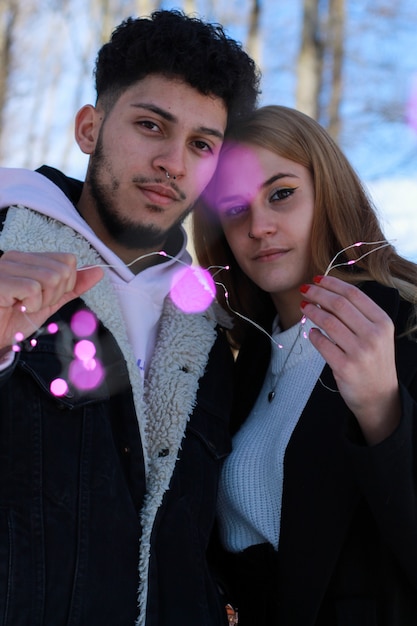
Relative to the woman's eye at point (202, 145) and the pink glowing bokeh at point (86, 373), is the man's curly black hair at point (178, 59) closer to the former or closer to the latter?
the woman's eye at point (202, 145)

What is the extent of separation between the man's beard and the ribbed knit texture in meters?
0.63

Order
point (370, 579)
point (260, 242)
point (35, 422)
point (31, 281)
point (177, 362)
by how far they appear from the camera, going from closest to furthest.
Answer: point (31, 281), point (35, 422), point (370, 579), point (177, 362), point (260, 242)

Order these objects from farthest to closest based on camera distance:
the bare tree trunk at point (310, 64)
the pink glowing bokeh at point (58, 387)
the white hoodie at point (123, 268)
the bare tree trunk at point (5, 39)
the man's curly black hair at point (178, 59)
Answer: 1. the bare tree trunk at point (5, 39)
2. the bare tree trunk at point (310, 64)
3. the man's curly black hair at point (178, 59)
4. the white hoodie at point (123, 268)
5. the pink glowing bokeh at point (58, 387)

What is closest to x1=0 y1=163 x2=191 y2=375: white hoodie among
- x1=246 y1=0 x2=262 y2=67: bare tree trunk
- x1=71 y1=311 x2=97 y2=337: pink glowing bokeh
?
x1=71 y1=311 x2=97 y2=337: pink glowing bokeh

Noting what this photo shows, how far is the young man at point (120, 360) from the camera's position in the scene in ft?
5.57

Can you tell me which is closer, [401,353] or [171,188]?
[401,353]

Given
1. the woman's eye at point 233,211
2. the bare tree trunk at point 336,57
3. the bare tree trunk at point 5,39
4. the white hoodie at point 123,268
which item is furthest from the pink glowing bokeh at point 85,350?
the bare tree trunk at point 5,39

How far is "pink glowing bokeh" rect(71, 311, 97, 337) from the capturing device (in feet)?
6.54

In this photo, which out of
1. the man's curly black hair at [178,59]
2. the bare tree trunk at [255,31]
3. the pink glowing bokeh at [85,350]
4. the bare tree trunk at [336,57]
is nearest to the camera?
the pink glowing bokeh at [85,350]

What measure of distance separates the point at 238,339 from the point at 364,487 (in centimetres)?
116

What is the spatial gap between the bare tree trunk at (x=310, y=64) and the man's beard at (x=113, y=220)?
15.3ft

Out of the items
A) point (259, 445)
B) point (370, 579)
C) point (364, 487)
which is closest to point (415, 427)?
point (364, 487)

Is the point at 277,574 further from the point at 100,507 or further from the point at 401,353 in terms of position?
the point at 401,353

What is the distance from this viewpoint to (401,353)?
2041 mm
